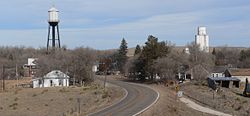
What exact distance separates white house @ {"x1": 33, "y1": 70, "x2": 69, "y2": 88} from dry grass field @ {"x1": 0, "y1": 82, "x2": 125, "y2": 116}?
16.6m

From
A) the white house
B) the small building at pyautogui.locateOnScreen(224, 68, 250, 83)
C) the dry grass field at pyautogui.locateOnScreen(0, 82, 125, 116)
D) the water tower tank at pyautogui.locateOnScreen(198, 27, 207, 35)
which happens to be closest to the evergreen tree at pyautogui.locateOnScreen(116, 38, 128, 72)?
the water tower tank at pyautogui.locateOnScreen(198, 27, 207, 35)

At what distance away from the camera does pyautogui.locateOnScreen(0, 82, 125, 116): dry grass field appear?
169 ft

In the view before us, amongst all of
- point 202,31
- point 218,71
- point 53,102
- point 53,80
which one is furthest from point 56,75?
point 202,31

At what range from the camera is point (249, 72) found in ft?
326

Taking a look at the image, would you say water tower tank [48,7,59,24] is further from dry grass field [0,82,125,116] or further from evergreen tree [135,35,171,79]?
dry grass field [0,82,125,116]

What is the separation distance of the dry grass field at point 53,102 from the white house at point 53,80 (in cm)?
1660

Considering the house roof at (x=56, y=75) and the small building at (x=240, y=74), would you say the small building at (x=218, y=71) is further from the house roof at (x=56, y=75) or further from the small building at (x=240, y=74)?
the house roof at (x=56, y=75)

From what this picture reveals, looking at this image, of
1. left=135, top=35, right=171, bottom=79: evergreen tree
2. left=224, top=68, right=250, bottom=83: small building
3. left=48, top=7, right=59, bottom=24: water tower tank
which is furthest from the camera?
left=48, top=7, right=59, bottom=24: water tower tank

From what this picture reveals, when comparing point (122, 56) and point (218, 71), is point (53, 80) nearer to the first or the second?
point (218, 71)

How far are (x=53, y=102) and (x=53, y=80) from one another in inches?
1313

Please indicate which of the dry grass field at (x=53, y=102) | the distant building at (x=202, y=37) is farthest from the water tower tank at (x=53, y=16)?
the distant building at (x=202, y=37)

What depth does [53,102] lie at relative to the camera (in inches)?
2435

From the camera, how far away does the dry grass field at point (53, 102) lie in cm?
5144

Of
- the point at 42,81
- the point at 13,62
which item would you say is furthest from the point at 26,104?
the point at 13,62
